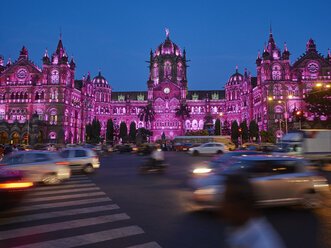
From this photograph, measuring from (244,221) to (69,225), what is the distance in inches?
211

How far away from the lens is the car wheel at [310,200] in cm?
834

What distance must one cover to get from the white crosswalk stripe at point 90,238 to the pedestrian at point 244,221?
3791 mm

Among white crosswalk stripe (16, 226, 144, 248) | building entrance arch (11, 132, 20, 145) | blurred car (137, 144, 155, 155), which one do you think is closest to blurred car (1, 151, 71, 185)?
white crosswalk stripe (16, 226, 144, 248)

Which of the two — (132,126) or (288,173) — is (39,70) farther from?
(288,173)

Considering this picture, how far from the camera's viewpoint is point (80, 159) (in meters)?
17.5

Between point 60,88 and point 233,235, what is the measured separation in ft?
268

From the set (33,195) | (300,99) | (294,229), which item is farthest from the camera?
(300,99)

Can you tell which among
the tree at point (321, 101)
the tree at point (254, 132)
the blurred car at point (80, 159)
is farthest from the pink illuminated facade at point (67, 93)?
the blurred car at point (80, 159)

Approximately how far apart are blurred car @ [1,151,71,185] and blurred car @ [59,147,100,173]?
3.74m

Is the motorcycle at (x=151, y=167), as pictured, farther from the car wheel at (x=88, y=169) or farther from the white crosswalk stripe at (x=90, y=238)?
the white crosswalk stripe at (x=90, y=238)

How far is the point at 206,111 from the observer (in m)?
110

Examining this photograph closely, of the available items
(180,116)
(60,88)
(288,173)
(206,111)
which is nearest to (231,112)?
(206,111)

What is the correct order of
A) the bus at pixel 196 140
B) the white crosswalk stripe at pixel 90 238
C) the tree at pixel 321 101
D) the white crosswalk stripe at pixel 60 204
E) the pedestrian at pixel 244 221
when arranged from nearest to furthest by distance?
the pedestrian at pixel 244 221, the white crosswalk stripe at pixel 90 238, the white crosswalk stripe at pixel 60 204, the bus at pixel 196 140, the tree at pixel 321 101

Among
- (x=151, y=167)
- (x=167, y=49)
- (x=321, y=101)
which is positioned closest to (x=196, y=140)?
(x=321, y=101)
